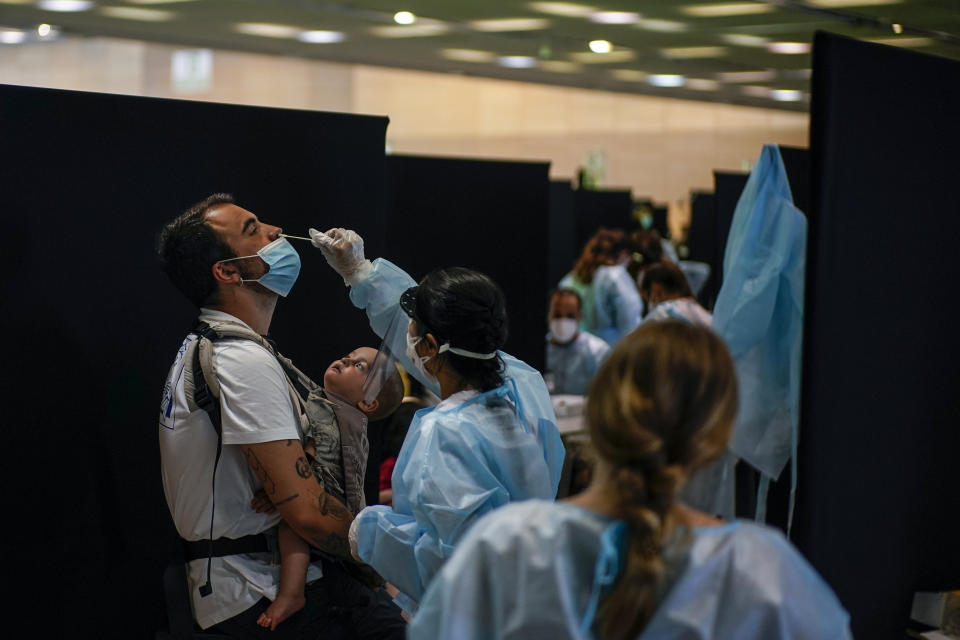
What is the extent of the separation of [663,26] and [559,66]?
116 inches

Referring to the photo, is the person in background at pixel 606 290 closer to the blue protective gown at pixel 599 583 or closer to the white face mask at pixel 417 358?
the white face mask at pixel 417 358

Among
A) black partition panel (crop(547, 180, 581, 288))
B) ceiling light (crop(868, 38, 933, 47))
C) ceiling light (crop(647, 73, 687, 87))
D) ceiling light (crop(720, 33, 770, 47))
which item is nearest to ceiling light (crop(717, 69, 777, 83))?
ceiling light (crop(647, 73, 687, 87))

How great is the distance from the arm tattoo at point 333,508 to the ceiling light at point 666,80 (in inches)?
402

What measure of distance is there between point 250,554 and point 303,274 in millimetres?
839

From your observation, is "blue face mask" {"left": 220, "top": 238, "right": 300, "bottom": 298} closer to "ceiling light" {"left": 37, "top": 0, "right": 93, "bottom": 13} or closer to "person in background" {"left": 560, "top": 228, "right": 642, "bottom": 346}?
"person in background" {"left": 560, "top": 228, "right": 642, "bottom": 346}

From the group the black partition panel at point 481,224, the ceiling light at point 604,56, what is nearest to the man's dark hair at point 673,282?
the black partition panel at point 481,224

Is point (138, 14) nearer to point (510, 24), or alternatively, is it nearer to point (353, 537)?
point (510, 24)

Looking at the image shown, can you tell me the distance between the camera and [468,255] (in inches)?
175

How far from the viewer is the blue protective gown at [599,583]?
115cm

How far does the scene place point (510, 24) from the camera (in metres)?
8.66

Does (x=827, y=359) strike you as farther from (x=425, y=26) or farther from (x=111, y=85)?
(x=111, y=85)

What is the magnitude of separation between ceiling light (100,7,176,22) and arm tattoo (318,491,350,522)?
23.0 feet

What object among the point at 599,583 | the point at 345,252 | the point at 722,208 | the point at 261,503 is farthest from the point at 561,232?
the point at 599,583

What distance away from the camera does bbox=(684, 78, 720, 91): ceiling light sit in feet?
39.3
